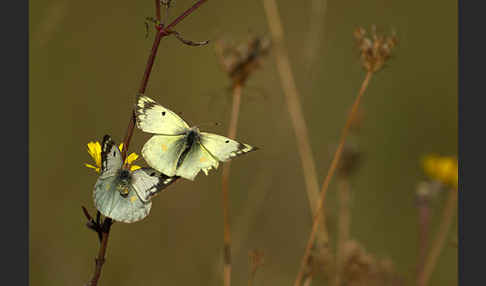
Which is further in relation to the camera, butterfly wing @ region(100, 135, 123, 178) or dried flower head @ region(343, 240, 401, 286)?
dried flower head @ region(343, 240, 401, 286)

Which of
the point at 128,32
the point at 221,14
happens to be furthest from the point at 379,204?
the point at 128,32

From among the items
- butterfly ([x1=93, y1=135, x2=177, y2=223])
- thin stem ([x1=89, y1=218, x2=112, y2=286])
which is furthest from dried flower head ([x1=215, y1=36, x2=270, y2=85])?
thin stem ([x1=89, y1=218, x2=112, y2=286])

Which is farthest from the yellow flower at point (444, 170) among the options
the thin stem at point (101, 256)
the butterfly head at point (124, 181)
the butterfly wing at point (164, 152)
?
the thin stem at point (101, 256)

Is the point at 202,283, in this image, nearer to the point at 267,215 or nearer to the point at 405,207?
the point at 267,215

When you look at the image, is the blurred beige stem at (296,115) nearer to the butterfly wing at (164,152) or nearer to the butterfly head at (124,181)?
the butterfly wing at (164,152)

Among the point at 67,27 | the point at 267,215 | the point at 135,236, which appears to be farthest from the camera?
the point at 267,215

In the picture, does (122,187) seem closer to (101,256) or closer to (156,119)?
(101,256)

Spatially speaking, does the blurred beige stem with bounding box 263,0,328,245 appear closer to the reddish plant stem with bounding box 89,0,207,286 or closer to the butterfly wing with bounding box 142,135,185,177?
the butterfly wing with bounding box 142,135,185,177

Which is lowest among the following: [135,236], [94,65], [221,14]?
[135,236]
